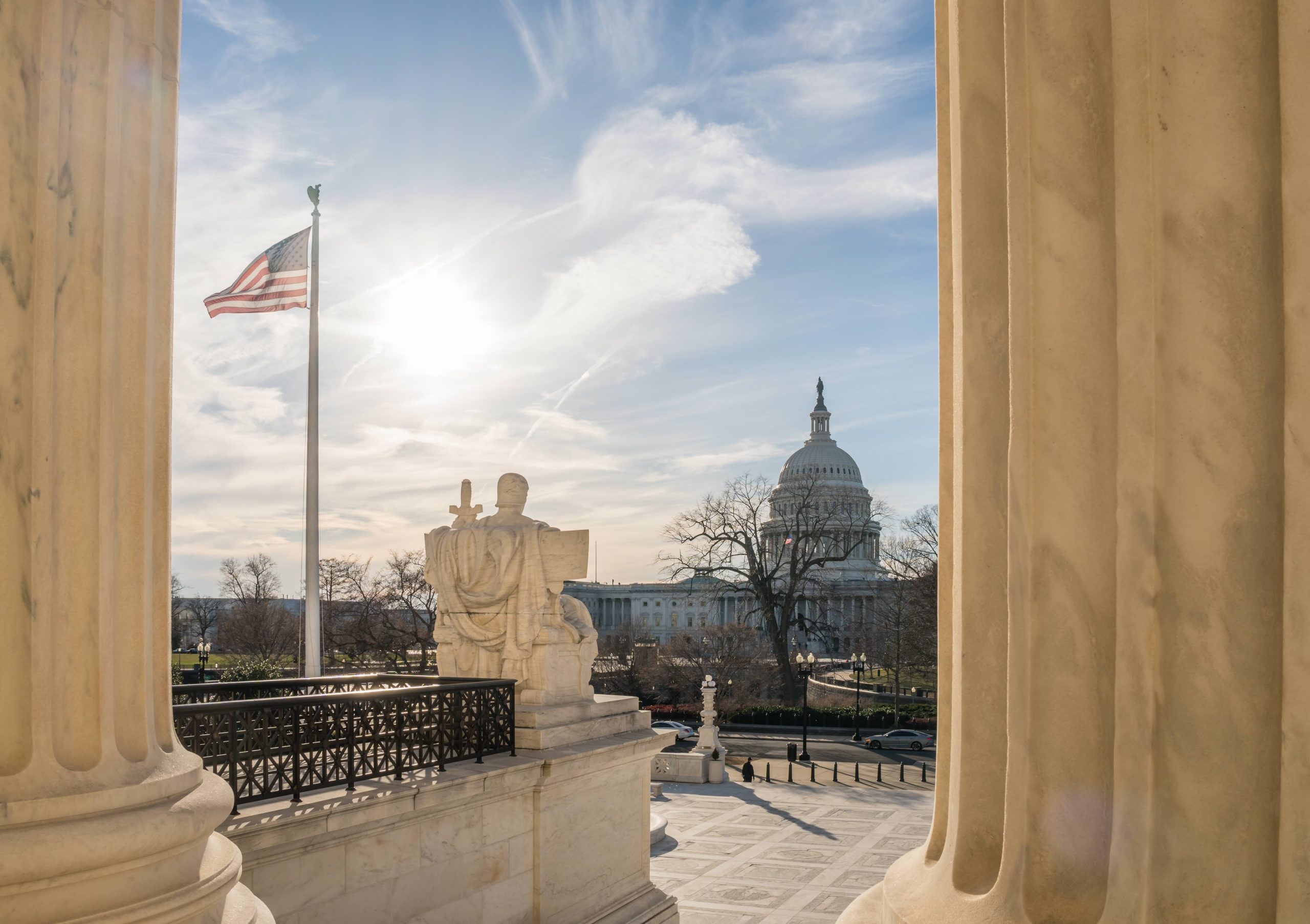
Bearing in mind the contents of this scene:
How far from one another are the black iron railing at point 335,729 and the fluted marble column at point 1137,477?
16.8ft

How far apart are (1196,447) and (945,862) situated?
1.18 meters

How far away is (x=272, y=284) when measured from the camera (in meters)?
16.7

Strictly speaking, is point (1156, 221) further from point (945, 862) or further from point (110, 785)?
point (110, 785)

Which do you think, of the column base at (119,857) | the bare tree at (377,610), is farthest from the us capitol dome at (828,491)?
the column base at (119,857)

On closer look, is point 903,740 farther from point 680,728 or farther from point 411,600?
point 411,600

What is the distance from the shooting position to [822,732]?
4306 centimetres

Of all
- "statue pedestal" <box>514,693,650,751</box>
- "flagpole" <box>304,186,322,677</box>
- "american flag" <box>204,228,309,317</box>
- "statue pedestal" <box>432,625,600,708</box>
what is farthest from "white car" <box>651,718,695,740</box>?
"statue pedestal" <box>432,625,600,708</box>

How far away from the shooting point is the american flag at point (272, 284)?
16328mm

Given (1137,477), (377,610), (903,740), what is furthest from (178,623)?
(1137,477)

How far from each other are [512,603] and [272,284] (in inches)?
349

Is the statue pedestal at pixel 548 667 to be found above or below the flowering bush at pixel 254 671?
above

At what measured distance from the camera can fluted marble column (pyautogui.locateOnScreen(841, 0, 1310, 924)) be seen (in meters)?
1.81

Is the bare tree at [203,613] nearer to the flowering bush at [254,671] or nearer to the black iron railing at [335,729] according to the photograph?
the flowering bush at [254,671]

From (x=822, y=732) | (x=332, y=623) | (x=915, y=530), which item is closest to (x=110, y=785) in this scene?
(x=822, y=732)
